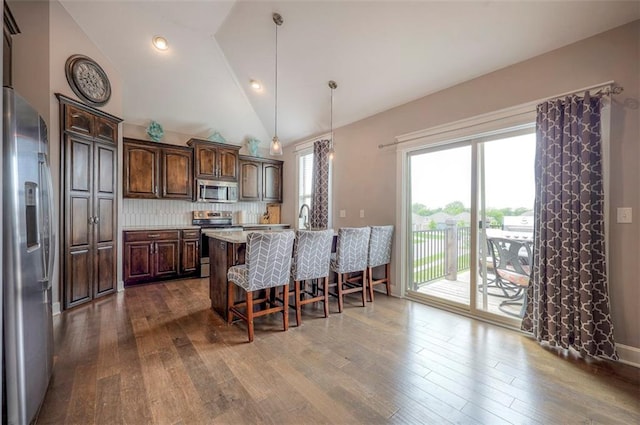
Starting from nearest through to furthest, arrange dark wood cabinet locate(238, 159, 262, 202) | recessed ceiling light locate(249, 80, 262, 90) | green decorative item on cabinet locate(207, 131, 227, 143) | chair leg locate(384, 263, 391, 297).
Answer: chair leg locate(384, 263, 391, 297), recessed ceiling light locate(249, 80, 262, 90), green decorative item on cabinet locate(207, 131, 227, 143), dark wood cabinet locate(238, 159, 262, 202)

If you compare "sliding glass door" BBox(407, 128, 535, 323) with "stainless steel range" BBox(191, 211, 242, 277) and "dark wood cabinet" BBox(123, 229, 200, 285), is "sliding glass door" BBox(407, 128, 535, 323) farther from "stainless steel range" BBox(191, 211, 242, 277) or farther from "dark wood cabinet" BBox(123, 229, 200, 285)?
"dark wood cabinet" BBox(123, 229, 200, 285)

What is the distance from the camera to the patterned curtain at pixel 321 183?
462 cm

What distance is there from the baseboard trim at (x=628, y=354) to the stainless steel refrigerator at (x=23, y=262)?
12.6 feet

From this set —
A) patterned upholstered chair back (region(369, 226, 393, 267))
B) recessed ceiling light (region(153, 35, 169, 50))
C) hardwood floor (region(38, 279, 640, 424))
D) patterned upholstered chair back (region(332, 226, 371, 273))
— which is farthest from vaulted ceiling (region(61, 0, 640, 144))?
hardwood floor (region(38, 279, 640, 424))

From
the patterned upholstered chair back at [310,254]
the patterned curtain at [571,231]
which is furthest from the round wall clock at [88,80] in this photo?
the patterned curtain at [571,231]

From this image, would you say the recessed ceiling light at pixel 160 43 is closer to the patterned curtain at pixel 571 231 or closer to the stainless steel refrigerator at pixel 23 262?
the stainless steel refrigerator at pixel 23 262

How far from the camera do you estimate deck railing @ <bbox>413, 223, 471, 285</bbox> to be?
10.6 feet

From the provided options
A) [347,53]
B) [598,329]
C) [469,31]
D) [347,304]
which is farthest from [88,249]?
[598,329]

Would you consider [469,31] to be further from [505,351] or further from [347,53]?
[505,351]

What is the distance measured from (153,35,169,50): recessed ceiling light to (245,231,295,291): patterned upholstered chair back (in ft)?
10.9

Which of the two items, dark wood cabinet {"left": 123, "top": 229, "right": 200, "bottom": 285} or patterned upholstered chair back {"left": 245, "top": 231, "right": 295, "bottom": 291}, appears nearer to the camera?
patterned upholstered chair back {"left": 245, "top": 231, "right": 295, "bottom": 291}

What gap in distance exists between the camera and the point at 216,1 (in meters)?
3.32

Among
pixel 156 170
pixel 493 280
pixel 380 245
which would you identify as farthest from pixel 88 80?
pixel 493 280

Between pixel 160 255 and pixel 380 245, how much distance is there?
11.1 feet
